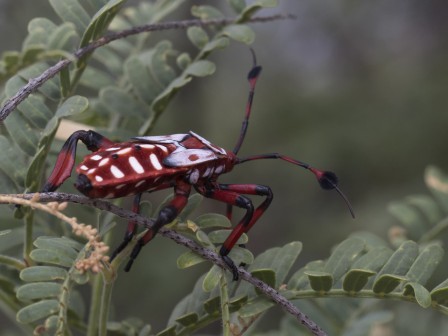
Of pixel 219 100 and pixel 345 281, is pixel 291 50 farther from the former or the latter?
pixel 345 281

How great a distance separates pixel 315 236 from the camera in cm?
741

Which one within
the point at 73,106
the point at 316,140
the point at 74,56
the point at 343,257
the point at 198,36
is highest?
the point at 74,56

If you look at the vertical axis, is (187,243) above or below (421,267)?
above

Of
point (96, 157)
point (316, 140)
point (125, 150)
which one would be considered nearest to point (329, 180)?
point (125, 150)

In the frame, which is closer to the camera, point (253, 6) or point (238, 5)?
point (253, 6)

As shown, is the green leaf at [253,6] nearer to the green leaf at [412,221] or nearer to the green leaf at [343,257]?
the green leaf at [343,257]

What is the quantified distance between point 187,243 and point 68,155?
0.57 meters

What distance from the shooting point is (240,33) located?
3027mm

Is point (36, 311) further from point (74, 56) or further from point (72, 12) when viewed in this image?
point (72, 12)

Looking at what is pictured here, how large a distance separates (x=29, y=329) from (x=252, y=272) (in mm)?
927

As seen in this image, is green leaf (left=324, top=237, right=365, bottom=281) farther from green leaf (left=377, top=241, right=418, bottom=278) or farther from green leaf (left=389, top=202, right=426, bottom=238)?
green leaf (left=389, top=202, right=426, bottom=238)

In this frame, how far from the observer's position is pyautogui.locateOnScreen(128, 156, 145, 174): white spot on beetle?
241 centimetres

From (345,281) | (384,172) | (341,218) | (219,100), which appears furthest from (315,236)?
(345,281)

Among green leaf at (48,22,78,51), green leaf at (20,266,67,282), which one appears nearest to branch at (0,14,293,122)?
green leaf at (48,22,78,51)
